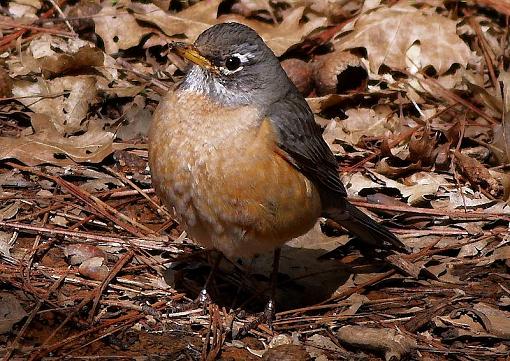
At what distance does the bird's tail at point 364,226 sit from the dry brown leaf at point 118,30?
2604 millimetres

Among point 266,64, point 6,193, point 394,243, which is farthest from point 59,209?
point 394,243

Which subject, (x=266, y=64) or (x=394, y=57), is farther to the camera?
(x=394, y=57)

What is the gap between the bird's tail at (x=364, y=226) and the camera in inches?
227

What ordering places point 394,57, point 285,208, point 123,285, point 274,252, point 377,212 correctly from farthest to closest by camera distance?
point 394,57
point 377,212
point 274,252
point 123,285
point 285,208

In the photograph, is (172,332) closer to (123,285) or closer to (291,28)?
(123,285)

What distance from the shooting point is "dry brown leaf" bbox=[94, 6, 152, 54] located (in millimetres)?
7383

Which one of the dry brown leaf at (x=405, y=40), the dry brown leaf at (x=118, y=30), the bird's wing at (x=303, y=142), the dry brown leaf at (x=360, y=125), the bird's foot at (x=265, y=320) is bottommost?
the bird's foot at (x=265, y=320)

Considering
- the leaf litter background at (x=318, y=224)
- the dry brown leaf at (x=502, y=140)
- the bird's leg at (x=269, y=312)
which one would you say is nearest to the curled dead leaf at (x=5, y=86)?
the leaf litter background at (x=318, y=224)

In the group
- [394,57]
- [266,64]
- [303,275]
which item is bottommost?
[303,275]

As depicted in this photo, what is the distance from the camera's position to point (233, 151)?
15.0 ft

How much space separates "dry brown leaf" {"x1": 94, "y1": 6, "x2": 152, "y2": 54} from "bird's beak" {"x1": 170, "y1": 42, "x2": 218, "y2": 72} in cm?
274

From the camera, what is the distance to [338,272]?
5770 mm

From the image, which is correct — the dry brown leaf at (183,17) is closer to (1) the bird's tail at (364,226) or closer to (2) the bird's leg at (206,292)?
(1) the bird's tail at (364,226)

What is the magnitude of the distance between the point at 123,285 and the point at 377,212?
2008mm
